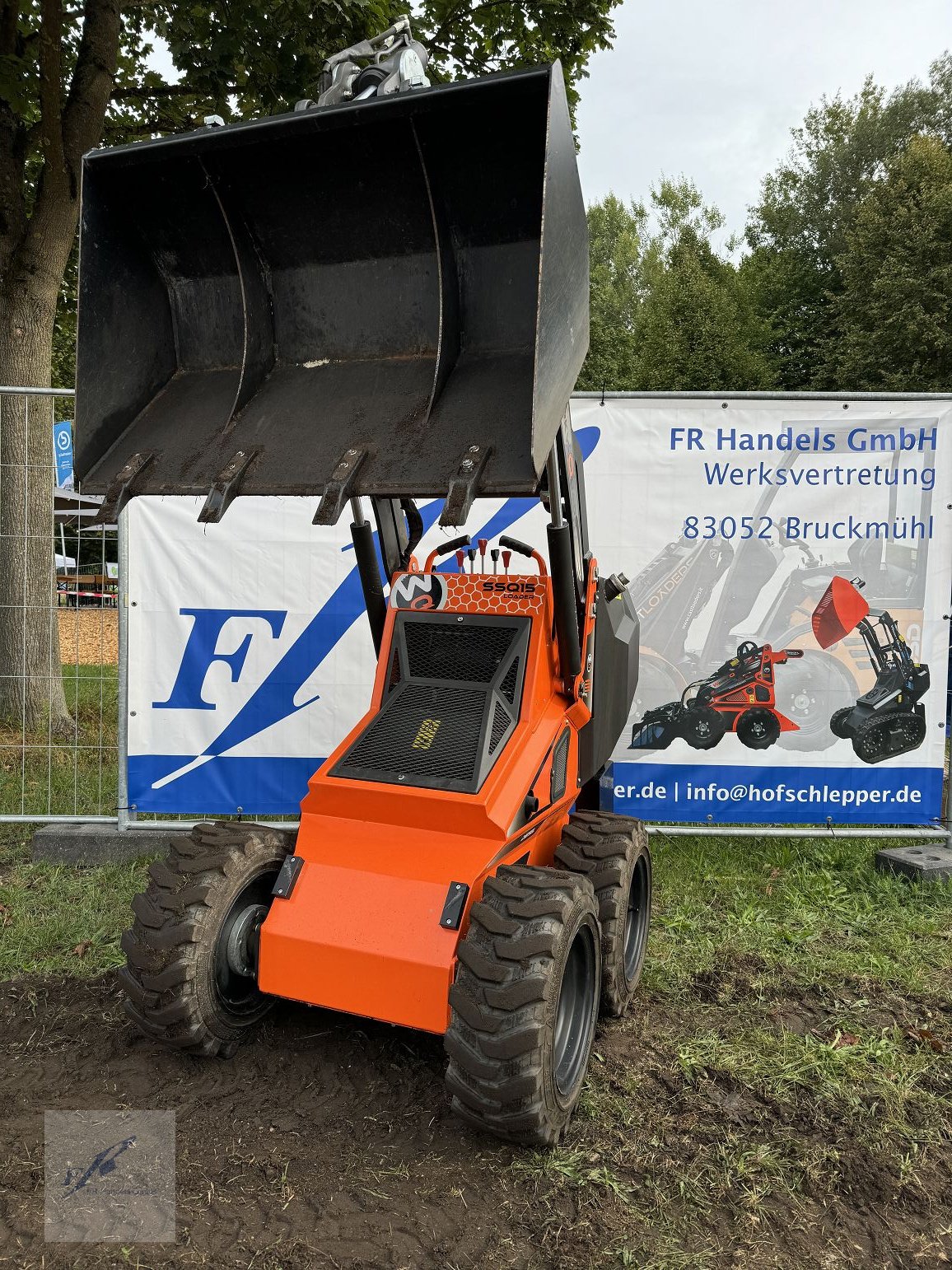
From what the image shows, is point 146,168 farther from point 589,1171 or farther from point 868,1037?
point 868,1037

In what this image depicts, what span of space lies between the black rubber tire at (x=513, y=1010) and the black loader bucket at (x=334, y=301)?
3.98 ft

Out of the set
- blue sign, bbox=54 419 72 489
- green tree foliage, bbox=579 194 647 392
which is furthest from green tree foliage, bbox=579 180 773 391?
blue sign, bbox=54 419 72 489

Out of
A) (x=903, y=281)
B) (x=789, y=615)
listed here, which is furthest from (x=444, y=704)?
(x=903, y=281)

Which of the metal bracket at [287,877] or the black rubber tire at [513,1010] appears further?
the metal bracket at [287,877]

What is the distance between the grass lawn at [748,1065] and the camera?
2.55 m

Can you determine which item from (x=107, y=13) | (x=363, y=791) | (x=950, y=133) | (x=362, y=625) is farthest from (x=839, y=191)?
(x=363, y=791)

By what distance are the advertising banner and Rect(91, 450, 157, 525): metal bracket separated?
2.31 m

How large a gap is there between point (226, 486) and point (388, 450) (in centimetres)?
50

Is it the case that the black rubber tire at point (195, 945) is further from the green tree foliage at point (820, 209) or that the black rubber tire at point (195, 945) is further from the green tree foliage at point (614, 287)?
the green tree foliage at point (614, 287)

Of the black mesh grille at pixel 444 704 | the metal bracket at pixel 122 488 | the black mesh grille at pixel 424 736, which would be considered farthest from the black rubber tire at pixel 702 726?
the metal bracket at pixel 122 488

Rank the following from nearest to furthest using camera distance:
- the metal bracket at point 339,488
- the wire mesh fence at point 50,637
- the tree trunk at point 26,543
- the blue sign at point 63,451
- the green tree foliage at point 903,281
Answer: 1. the metal bracket at point 339,488
2. the wire mesh fence at point 50,637
3. the tree trunk at point 26,543
4. the blue sign at point 63,451
5. the green tree foliage at point 903,281

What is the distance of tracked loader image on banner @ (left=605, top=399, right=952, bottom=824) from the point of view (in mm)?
5344

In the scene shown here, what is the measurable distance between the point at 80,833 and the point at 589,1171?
3.75m

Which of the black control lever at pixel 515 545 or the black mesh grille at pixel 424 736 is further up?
the black control lever at pixel 515 545
